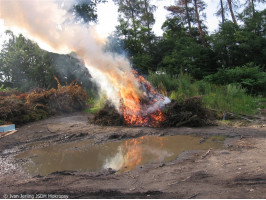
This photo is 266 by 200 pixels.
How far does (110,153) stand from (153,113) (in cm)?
325

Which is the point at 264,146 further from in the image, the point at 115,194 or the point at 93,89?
the point at 93,89

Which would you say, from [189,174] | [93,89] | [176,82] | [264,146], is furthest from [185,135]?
[93,89]

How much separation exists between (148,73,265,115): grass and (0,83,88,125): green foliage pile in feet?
16.0

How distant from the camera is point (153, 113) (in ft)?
28.4

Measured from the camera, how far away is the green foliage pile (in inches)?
404

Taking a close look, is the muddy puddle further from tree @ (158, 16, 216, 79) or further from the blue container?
tree @ (158, 16, 216, 79)

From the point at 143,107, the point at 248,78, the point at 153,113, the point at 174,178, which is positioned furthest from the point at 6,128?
the point at 248,78

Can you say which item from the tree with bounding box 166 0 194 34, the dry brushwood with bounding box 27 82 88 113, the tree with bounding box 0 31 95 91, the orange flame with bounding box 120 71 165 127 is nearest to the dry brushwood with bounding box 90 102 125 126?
the orange flame with bounding box 120 71 165 127

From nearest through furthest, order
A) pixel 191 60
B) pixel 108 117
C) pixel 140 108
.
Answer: pixel 140 108, pixel 108 117, pixel 191 60

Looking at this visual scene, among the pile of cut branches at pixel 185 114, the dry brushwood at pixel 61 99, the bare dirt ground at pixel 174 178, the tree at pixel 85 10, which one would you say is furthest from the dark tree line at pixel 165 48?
the bare dirt ground at pixel 174 178

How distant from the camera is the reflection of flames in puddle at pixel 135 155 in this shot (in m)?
4.98

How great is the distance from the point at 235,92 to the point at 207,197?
935cm

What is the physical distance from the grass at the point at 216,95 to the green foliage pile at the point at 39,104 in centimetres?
487

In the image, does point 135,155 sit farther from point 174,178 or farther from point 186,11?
point 186,11
